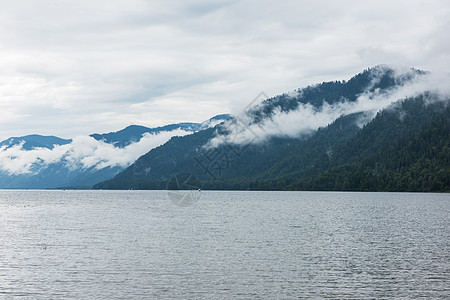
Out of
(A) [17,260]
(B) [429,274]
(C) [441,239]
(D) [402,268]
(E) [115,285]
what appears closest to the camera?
(E) [115,285]

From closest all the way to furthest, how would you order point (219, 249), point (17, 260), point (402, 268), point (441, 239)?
point (402, 268), point (17, 260), point (219, 249), point (441, 239)

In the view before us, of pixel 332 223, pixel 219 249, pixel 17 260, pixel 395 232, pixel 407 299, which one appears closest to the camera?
pixel 407 299

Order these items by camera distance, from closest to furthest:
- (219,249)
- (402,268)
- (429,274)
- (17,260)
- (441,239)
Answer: (429,274) → (402,268) → (17,260) → (219,249) → (441,239)

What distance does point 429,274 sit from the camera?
63.8 metres

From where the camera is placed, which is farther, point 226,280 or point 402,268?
point 402,268

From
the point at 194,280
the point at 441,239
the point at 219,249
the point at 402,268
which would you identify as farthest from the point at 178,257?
the point at 441,239

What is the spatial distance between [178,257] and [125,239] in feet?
88.1

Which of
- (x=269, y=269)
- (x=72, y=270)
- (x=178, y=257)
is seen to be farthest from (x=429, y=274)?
(x=72, y=270)

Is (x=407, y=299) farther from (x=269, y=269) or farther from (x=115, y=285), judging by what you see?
(x=115, y=285)

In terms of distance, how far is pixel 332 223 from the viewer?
13475cm

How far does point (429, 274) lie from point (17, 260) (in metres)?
60.9

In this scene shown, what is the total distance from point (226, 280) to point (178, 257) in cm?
1886

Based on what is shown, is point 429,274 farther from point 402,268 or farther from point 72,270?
point 72,270

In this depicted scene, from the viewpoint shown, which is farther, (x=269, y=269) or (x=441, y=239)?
(x=441, y=239)
